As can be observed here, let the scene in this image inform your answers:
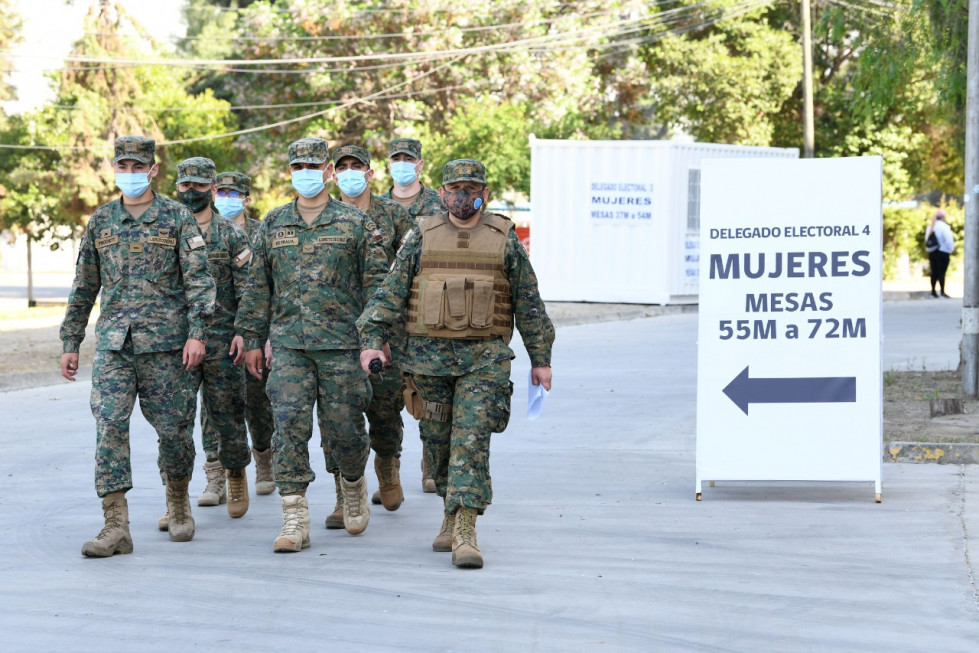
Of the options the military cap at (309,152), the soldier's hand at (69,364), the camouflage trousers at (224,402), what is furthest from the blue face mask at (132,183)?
the camouflage trousers at (224,402)

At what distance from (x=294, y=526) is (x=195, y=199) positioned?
2127 mm

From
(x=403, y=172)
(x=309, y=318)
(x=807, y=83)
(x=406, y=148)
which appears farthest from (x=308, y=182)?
(x=807, y=83)

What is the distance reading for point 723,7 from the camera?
4006cm

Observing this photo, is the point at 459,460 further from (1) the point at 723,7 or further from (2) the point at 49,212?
(1) the point at 723,7

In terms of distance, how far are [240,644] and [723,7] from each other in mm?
36395

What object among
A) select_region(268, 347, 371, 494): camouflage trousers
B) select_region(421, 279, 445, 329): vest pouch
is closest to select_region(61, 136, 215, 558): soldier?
select_region(268, 347, 371, 494): camouflage trousers

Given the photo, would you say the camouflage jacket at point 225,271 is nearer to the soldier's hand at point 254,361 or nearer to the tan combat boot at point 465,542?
the soldier's hand at point 254,361

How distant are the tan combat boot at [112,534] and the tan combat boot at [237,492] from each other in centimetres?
110

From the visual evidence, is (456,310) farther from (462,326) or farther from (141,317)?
(141,317)

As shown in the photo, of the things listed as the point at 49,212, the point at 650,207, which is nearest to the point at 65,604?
the point at 650,207

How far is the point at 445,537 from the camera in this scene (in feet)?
24.4

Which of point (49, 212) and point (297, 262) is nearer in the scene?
point (297, 262)

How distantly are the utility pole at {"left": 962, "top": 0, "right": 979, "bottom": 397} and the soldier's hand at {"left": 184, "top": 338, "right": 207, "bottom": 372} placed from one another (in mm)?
7067

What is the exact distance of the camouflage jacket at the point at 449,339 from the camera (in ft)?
23.5
